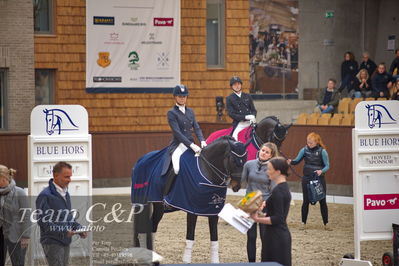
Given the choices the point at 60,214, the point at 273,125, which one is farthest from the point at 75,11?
A: the point at 60,214

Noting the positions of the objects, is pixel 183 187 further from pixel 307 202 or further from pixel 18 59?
pixel 18 59

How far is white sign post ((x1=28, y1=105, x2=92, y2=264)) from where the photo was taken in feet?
41.5

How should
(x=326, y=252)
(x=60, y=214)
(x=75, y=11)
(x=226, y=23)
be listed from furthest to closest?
1. (x=226, y=23)
2. (x=75, y=11)
3. (x=326, y=252)
4. (x=60, y=214)

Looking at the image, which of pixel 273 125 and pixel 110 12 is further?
pixel 110 12

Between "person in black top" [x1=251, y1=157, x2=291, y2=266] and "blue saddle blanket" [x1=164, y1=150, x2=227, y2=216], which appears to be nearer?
"person in black top" [x1=251, y1=157, x2=291, y2=266]

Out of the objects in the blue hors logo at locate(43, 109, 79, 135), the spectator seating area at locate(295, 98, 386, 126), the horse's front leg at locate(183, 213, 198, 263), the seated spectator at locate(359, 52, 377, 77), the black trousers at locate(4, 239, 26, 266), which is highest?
the seated spectator at locate(359, 52, 377, 77)

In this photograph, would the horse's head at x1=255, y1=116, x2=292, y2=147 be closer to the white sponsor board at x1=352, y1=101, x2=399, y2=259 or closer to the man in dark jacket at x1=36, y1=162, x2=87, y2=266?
the white sponsor board at x1=352, y1=101, x2=399, y2=259

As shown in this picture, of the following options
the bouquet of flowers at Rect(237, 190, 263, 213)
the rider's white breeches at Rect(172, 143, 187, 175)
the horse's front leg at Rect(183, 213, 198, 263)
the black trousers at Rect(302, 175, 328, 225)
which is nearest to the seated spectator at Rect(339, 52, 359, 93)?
→ the black trousers at Rect(302, 175, 328, 225)

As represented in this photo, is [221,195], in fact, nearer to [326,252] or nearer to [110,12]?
[326,252]

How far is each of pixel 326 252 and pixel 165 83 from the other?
12195mm

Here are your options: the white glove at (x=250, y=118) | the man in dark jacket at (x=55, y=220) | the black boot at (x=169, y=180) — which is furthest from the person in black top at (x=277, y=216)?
the white glove at (x=250, y=118)

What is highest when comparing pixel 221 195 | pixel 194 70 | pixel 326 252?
pixel 194 70

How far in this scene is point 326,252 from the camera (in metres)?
14.7

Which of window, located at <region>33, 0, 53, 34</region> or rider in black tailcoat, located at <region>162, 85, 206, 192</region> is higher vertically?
window, located at <region>33, 0, 53, 34</region>
